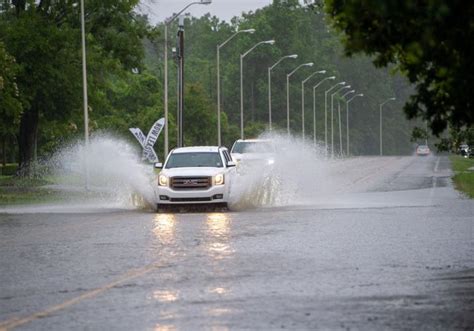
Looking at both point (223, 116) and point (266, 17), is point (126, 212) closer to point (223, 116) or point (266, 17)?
point (223, 116)

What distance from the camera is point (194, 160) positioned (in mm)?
32656

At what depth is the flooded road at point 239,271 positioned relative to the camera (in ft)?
39.2

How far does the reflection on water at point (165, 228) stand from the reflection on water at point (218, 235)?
679 millimetres

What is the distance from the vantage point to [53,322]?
38.4ft

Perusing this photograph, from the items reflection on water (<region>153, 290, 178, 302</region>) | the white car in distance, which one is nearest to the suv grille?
reflection on water (<region>153, 290, 178, 302</region>)

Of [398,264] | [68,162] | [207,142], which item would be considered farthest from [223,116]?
[398,264]

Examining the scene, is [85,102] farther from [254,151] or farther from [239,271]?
[239,271]

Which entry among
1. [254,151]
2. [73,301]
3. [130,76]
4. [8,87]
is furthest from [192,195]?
[130,76]

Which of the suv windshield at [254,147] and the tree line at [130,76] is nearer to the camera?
the suv windshield at [254,147]

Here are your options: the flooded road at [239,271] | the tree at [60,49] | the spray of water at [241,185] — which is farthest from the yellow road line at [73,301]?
the tree at [60,49]

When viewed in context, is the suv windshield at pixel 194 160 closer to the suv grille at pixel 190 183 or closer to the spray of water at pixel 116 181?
the spray of water at pixel 116 181

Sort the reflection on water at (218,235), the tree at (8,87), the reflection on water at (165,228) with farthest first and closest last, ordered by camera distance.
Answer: the tree at (8,87) < the reflection on water at (165,228) < the reflection on water at (218,235)

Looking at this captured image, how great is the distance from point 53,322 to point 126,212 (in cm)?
2000

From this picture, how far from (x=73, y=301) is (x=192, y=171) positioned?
17797mm
